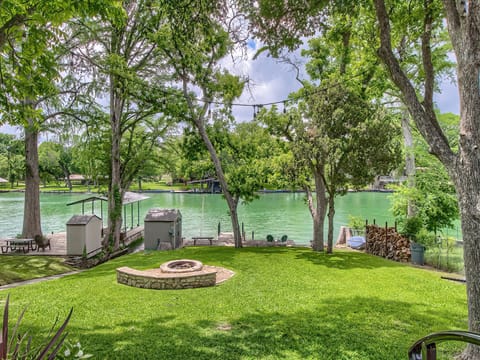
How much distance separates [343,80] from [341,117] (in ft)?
4.77

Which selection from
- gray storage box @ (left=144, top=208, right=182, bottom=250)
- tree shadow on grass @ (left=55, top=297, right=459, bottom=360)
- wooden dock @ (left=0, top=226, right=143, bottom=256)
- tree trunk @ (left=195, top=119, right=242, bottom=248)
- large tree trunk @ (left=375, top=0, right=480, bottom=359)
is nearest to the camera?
large tree trunk @ (left=375, top=0, right=480, bottom=359)

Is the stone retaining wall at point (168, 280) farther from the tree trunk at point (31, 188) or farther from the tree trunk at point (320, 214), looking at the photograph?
the tree trunk at point (31, 188)

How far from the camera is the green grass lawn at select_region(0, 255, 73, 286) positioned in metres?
9.56

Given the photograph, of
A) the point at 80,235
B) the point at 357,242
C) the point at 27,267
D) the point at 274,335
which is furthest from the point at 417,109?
the point at 80,235

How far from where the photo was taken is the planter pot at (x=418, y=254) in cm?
1146

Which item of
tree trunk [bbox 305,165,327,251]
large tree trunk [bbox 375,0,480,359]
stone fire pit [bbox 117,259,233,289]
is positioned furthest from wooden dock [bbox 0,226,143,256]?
large tree trunk [bbox 375,0,480,359]

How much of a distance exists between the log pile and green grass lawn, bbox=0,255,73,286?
12084 millimetres

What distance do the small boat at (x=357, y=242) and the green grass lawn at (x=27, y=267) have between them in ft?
39.7

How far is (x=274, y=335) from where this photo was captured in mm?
4707

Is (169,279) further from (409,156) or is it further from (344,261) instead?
(409,156)

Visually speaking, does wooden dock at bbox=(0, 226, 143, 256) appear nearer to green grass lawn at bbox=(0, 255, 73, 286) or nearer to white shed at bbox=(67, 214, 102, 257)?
white shed at bbox=(67, 214, 102, 257)

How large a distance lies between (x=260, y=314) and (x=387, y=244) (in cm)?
905

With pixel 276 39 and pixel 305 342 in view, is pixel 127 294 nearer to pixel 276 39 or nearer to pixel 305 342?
pixel 305 342

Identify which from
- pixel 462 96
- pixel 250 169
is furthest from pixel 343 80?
pixel 462 96
